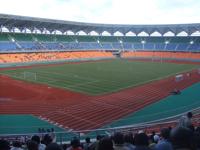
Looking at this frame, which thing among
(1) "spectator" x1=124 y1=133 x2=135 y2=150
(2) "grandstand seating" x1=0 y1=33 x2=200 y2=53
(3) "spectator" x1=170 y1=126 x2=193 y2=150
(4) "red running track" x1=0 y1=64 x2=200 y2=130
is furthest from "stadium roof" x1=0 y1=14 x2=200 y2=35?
(3) "spectator" x1=170 y1=126 x2=193 y2=150

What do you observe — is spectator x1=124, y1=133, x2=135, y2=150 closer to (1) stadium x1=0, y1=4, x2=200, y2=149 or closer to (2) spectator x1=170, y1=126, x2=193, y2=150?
(2) spectator x1=170, y1=126, x2=193, y2=150

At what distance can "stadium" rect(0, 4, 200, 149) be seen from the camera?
1798 cm

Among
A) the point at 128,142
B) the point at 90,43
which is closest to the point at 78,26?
the point at 90,43

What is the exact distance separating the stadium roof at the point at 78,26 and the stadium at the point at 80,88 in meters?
0.24

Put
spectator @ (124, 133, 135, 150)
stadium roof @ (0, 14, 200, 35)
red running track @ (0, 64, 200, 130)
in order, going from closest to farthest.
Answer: spectator @ (124, 133, 135, 150) → red running track @ (0, 64, 200, 130) → stadium roof @ (0, 14, 200, 35)

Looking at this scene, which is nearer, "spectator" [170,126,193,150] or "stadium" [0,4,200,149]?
"spectator" [170,126,193,150]

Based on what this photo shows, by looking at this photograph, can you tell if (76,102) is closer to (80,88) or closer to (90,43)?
(80,88)

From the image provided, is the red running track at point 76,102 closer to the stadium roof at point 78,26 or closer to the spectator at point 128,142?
the spectator at point 128,142

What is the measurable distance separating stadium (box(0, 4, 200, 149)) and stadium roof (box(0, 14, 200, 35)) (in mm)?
238

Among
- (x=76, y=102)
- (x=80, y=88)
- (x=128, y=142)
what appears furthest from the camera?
(x=80, y=88)

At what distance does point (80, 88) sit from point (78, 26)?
4938 centimetres

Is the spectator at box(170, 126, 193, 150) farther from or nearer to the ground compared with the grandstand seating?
nearer to the ground

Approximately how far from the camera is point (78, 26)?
252 feet

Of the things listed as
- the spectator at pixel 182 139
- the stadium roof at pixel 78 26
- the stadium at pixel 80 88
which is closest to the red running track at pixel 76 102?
the stadium at pixel 80 88
